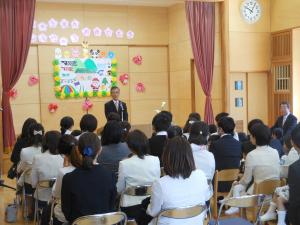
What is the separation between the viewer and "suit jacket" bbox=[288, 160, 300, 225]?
240 centimetres

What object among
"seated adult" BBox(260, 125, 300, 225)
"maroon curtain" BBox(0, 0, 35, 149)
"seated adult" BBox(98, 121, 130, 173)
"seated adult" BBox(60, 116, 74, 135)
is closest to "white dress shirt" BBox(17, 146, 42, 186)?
"seated adult" BBox(60, 116, 74, 135)

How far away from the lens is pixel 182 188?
265 centimetres

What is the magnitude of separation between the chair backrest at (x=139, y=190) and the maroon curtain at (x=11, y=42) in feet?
15.0

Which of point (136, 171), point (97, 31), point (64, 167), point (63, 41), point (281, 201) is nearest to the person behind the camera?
point (281, 201)

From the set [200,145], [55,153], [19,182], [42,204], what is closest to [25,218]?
[19,182]

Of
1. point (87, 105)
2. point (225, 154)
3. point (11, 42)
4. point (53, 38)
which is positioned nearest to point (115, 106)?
point (11, 42)

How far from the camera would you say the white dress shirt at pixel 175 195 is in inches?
103

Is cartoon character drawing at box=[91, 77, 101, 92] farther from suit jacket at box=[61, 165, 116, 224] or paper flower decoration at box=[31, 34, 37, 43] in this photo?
suit jacket at box=[61, 165, 116, 224]

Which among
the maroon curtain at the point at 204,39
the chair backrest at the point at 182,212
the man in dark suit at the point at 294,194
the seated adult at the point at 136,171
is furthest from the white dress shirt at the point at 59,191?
the maroon curtain at the point at 204,39

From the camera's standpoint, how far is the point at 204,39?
8344 millimetres

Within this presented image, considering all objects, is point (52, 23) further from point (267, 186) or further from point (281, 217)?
point (281, 217)

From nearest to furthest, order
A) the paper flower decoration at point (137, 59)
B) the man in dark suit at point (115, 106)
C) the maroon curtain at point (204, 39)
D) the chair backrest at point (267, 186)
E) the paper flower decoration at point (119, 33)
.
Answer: the chair backrest at point (267, 186) < the man in dark suit at point (115, 106) < the maroon curtain at point (204, 39) < the paper flower decoration at point (119, 33) < the paper flower decoration at point (137, 59)

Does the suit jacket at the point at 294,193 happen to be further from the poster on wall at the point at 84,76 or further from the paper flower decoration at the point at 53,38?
the paper flower decoration at the point at 53,38

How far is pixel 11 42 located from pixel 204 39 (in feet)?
12.5
